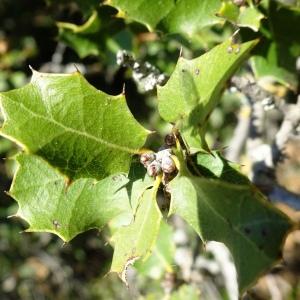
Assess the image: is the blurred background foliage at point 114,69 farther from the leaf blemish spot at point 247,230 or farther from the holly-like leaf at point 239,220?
the leaf blemish spot at point 247,230

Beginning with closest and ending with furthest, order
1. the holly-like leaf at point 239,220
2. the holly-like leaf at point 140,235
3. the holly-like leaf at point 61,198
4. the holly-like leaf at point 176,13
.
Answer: the holly-like leaf at point 239,220
the holly-like leaf at point 140,235
the holly-like leaf at point 61,198
the holly-like leaf at point 176,13

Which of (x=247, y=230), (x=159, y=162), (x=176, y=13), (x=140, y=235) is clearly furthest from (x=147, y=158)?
(x=176, y=13)

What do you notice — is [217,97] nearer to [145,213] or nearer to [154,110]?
[145,213]

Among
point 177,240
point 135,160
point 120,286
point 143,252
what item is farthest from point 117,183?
point 120,286

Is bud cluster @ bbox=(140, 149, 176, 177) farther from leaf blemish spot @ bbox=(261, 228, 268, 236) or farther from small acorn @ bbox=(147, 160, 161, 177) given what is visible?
leaf blemish spot @ bbox=(261, 228, 268, 236)

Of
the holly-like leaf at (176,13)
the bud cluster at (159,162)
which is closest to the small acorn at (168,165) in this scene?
the bud cluster at (159,162)

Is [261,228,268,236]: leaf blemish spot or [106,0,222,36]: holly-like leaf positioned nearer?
[261,228,268,236]: leaf blemish spot

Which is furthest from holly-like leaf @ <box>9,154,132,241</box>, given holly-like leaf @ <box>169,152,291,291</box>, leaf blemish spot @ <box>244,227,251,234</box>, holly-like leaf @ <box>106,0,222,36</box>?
holly-like leaf @ <box>106,0,222,36</box>
